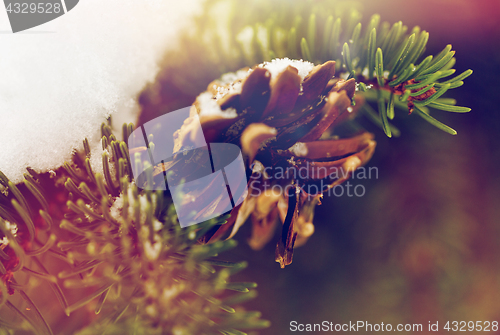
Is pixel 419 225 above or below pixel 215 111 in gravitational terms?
below

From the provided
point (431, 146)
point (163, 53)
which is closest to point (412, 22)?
point (431, 146)

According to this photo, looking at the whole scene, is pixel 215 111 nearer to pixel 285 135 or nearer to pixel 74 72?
pixel 285 135

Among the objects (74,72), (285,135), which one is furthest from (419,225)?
(74,72)

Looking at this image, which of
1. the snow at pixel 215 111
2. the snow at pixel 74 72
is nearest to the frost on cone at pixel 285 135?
the snow at pixel 215 111

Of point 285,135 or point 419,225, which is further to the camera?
point 419,225

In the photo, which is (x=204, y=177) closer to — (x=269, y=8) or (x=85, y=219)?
(x=85, y=219)

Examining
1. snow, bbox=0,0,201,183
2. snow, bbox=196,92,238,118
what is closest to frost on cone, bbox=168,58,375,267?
snow, bbox=196,92,238,118

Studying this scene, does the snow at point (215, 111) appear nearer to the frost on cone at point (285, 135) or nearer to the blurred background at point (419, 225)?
the frost on cone at point (285, 135)
